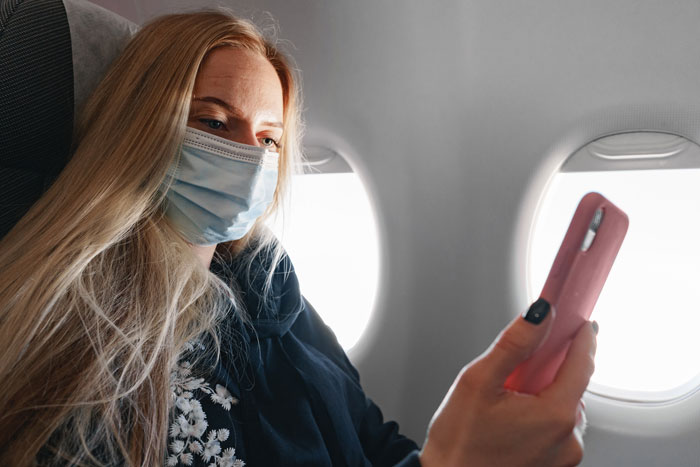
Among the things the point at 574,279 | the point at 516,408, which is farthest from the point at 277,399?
the point at 574,279

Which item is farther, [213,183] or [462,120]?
[462,120]

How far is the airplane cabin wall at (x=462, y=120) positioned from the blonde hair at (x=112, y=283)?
0.56 metres

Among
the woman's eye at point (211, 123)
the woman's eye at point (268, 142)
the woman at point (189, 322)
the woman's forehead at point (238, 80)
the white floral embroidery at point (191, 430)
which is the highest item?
the woman's forehead at point (238, 80)

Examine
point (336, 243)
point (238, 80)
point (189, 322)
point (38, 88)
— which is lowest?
point (189, 322)

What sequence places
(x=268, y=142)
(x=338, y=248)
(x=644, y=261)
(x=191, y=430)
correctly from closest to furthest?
(x=191, y=430), (x=268, y=142), (x=644, y=261), (x=338, y=248)

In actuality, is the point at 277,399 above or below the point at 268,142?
below

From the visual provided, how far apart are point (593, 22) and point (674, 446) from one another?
47.3 inches

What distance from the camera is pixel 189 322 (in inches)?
46.3

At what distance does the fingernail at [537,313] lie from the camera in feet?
2.51

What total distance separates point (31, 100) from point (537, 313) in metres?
1.07

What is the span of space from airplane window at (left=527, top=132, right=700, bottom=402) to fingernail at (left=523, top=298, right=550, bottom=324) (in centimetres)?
94

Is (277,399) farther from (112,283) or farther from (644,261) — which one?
(644,261)

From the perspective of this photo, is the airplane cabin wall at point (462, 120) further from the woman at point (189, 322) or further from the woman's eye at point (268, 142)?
the woman's eye at point (268, 142)

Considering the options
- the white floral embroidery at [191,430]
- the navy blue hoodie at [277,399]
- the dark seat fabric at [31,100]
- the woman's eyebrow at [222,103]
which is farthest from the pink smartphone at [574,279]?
the dark seat fabric at [31,100]
